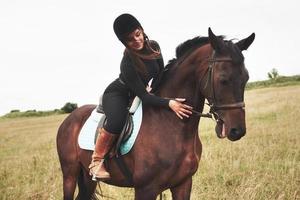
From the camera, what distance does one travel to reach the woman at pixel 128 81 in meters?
4.93

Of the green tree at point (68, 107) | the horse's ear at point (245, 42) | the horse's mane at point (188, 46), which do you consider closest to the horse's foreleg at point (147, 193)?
the horse's mane at point (188, 46)

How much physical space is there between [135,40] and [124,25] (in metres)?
0.23

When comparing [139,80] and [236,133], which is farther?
[139,80]

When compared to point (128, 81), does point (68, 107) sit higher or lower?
lower

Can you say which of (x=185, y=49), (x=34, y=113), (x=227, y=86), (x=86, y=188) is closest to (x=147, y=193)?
(x=227, y=86)

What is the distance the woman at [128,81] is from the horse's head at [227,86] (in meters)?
0.54

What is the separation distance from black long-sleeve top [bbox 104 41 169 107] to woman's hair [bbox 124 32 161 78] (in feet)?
0.13

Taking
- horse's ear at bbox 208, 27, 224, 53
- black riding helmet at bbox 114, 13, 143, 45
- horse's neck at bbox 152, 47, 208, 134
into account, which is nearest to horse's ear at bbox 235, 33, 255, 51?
horse's ear at bbox 208, 27, 224, 53

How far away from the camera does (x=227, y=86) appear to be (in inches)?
166

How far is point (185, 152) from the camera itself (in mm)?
4848

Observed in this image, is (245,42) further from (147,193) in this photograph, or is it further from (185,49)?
(147,193)

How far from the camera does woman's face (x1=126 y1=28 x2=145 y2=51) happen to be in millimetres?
5094

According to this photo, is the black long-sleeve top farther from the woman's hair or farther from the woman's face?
the woman's face

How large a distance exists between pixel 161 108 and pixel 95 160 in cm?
111
